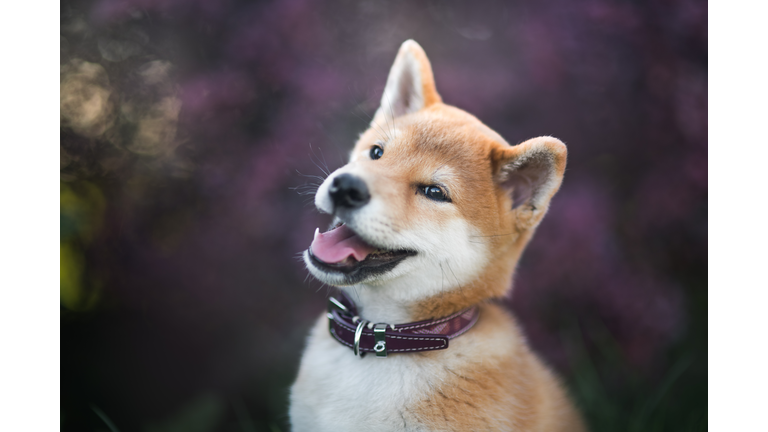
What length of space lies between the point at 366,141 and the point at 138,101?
3.88ft

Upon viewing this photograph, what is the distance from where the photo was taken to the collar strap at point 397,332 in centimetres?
153

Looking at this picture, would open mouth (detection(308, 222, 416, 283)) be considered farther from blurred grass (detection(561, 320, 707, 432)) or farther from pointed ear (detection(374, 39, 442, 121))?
blurred grass (detection(561, 320, 707, 432))

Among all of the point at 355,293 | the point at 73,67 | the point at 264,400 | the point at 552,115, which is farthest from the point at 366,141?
the point at 264,400

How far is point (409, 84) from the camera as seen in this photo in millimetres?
1976

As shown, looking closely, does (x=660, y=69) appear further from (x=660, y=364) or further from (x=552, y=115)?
(x=660, y=364)

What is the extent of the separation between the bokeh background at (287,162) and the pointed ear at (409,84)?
12.6 inches

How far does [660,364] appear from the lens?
2.46 m

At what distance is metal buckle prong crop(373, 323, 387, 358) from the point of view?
5.05ft

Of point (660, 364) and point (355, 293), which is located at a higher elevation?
point (355, 293)

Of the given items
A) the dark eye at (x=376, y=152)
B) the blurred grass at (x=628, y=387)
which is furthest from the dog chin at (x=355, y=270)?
the blurred grass at (x=628, y=387)

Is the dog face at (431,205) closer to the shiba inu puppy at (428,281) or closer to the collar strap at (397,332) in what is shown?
the shiba inu puppy at (428,281)

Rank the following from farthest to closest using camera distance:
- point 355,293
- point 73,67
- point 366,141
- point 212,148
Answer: point 212,148
point 73,67
point 366,141
point 355,293

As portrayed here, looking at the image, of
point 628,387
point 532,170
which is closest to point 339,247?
point 532,170

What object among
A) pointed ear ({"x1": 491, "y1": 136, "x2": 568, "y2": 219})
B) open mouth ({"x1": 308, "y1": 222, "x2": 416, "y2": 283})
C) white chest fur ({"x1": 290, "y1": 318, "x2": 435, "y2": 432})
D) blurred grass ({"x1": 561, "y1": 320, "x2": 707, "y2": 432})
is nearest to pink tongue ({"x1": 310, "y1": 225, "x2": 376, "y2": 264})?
open mouth ({"x1": 308, "y1": 222, "x2": 416, "y2": 283})
